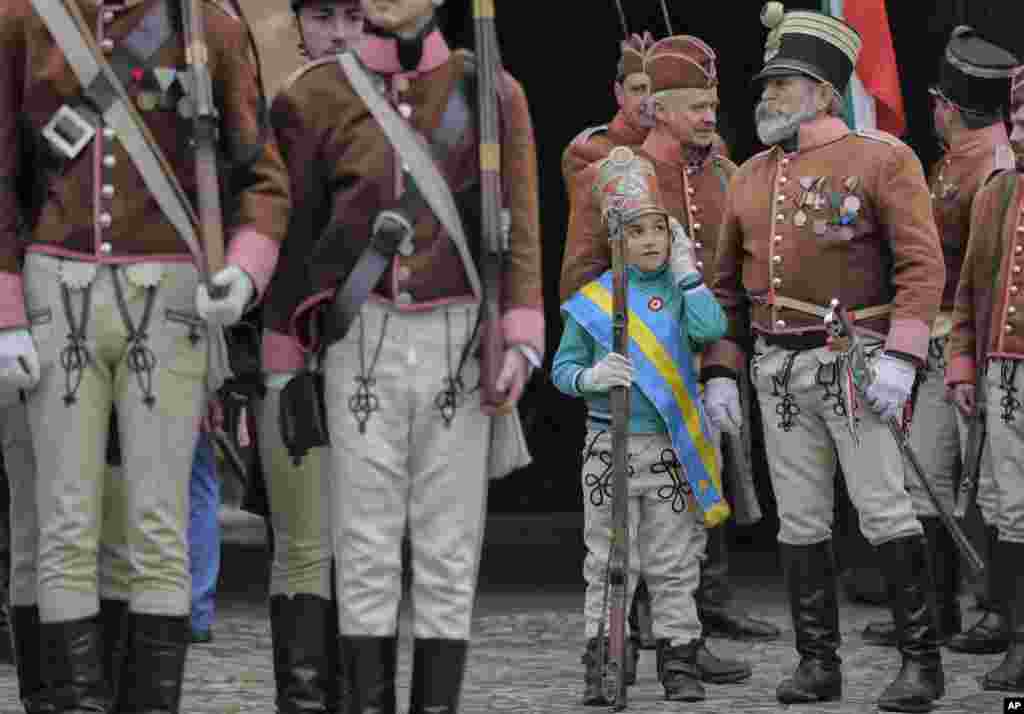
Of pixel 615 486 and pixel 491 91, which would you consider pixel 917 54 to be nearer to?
pixel 615 486

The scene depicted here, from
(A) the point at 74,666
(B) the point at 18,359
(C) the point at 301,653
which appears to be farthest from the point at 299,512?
(B) the point at 18,359

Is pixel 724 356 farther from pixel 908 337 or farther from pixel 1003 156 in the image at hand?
pixel 1003 156

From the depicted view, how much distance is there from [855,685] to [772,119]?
1.78 meters

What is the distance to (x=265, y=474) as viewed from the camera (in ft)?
20.9

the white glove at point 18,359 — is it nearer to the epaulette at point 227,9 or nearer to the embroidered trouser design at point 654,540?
the epaulette at point 227,9

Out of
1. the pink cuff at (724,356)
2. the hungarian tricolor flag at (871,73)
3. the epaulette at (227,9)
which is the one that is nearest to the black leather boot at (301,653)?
the epaulette at (227,9)

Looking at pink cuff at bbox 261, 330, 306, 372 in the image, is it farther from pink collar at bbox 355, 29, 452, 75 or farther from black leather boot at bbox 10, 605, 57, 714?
black leather boot at bbox 10, 605, 57, 714

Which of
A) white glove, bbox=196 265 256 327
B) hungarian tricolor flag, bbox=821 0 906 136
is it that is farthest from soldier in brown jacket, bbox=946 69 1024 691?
white glove, bbox=196 265 256 327

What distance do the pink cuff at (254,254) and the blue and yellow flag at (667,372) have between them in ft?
6.70

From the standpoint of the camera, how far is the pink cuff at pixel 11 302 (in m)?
5.73

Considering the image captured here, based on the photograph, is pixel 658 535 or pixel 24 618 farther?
pixel 658 535

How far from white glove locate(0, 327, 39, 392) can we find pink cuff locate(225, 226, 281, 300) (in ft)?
1.56

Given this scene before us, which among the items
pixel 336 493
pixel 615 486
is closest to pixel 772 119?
pixel 615 486

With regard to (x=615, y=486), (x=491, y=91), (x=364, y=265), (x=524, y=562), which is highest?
(x=491, y=91)
